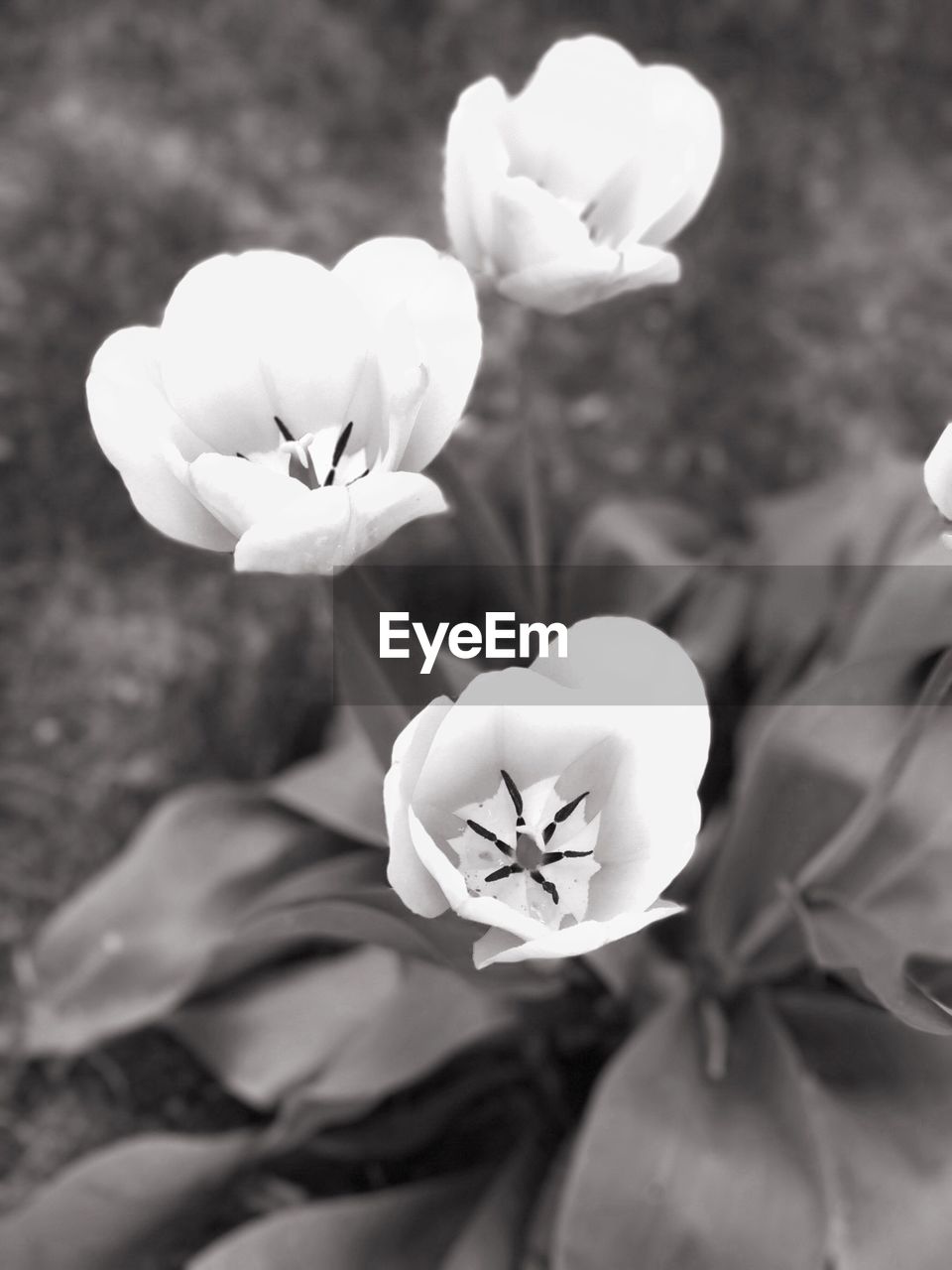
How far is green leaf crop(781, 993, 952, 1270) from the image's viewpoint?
131 cm

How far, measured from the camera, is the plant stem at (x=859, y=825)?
40.8 inches

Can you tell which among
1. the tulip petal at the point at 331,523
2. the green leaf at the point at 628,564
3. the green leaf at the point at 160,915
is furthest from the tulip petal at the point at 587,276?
the green leaf at the point at 160,915

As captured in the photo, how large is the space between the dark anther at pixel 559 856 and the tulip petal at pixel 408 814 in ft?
0.44

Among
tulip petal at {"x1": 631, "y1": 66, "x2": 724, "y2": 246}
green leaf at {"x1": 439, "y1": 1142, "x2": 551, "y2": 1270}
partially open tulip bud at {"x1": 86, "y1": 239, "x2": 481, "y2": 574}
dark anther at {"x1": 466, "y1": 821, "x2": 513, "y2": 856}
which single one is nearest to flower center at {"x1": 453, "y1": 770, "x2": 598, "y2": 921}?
dark anther at {"x1": 466, "y1": 821, "x2": 513, "y2": 856}

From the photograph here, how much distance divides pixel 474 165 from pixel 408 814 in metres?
0.56

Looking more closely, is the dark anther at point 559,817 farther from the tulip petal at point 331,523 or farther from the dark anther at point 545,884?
the tulip petal at point 331,523

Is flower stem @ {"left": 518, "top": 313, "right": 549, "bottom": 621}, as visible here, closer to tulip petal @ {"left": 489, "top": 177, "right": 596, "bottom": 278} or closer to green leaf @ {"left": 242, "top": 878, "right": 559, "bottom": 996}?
tulip petal @ {"left": 489, "top": 177, "right": 596, "bottom": 278}

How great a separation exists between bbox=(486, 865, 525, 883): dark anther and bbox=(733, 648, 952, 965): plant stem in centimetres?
29

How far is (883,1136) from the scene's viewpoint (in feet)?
4.48

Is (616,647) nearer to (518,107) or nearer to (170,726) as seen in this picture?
(518,107)

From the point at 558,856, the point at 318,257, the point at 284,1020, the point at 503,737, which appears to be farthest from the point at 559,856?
the point at 318,257

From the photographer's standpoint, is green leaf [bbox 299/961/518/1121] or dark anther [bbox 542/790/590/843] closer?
dark anther [bbox 542/790/590/843]

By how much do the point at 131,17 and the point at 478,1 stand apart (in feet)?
1.88

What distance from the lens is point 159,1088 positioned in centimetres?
175
